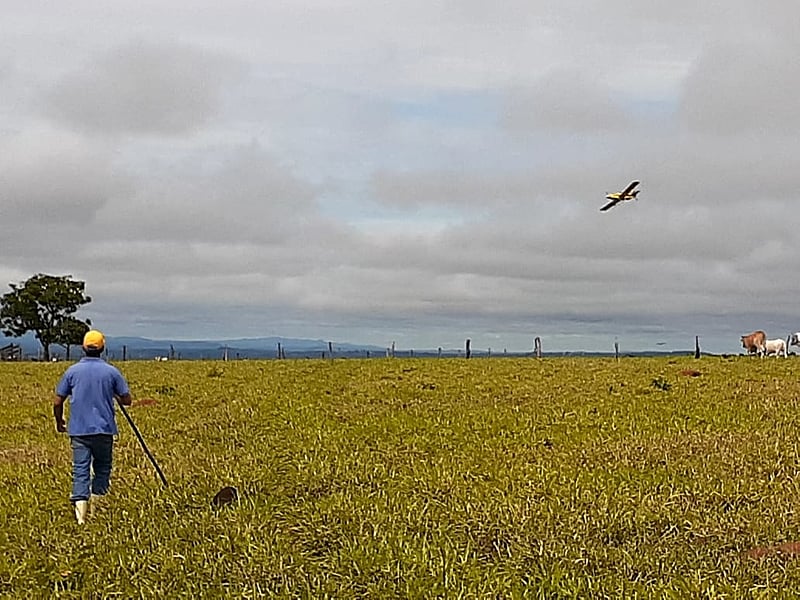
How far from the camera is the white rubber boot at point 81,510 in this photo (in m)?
14.8

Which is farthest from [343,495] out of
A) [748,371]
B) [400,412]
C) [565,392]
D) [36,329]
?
[36,329]

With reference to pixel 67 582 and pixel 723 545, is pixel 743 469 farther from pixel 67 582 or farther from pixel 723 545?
pixel 67 582

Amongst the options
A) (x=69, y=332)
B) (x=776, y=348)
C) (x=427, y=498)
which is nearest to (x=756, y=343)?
(x=776, y=348)

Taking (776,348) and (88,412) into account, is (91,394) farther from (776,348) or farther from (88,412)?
(776,348)

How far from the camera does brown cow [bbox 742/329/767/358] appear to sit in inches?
2393

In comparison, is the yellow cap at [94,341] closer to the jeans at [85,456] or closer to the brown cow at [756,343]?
the jeans at [85,456]

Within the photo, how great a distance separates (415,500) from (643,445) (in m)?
7.66

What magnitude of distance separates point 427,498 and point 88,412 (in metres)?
5.51

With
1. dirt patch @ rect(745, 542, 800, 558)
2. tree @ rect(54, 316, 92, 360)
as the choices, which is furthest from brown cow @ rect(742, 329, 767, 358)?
tree @ rect(54, 316, 92, 360)

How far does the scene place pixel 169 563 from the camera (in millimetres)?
12289

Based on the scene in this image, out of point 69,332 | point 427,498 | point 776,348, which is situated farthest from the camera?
point 69,332

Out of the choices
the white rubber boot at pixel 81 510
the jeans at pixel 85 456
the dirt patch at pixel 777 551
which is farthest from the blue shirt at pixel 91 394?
the dirt patch at pixel 777 551

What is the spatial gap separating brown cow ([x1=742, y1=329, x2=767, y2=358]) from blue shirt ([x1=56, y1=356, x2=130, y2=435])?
5216 cm

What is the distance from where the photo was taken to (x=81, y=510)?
48.6 ft
